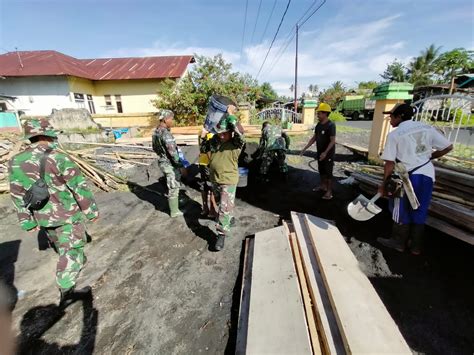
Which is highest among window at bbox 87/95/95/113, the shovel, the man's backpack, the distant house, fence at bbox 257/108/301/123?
the distant house

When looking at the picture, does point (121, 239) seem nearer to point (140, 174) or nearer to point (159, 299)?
point (159, 299)

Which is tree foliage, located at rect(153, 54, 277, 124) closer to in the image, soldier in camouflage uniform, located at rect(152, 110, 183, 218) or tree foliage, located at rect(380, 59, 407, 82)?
soldier in camouflage uniform, located at rect(152, 110, 183, 218)

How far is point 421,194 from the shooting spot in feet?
8.78

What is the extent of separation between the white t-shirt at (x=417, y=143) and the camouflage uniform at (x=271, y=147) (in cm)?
301

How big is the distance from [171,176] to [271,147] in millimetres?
2564

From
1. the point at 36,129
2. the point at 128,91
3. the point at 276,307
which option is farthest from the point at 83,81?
the point at 276,307

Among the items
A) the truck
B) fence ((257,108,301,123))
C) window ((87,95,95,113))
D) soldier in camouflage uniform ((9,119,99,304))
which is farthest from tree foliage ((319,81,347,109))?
soldier in camouflage uniform ((9,119,99,304))

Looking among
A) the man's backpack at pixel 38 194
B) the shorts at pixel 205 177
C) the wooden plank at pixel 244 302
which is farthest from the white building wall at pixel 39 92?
the wooden plank at pixel 244 302

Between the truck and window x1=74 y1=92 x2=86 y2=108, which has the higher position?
window x1=74 y1=92 x2=86 y2=108

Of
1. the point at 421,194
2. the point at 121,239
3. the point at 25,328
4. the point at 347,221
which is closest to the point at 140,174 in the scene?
the point at 121,239

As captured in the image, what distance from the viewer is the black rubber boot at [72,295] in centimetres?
244

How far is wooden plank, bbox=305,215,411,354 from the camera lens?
162cm

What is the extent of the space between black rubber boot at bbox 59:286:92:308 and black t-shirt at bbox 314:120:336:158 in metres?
4.17

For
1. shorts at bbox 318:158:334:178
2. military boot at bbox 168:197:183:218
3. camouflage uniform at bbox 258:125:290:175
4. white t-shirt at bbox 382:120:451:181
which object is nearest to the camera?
white t-shirt at bbox 382:120:451:181
